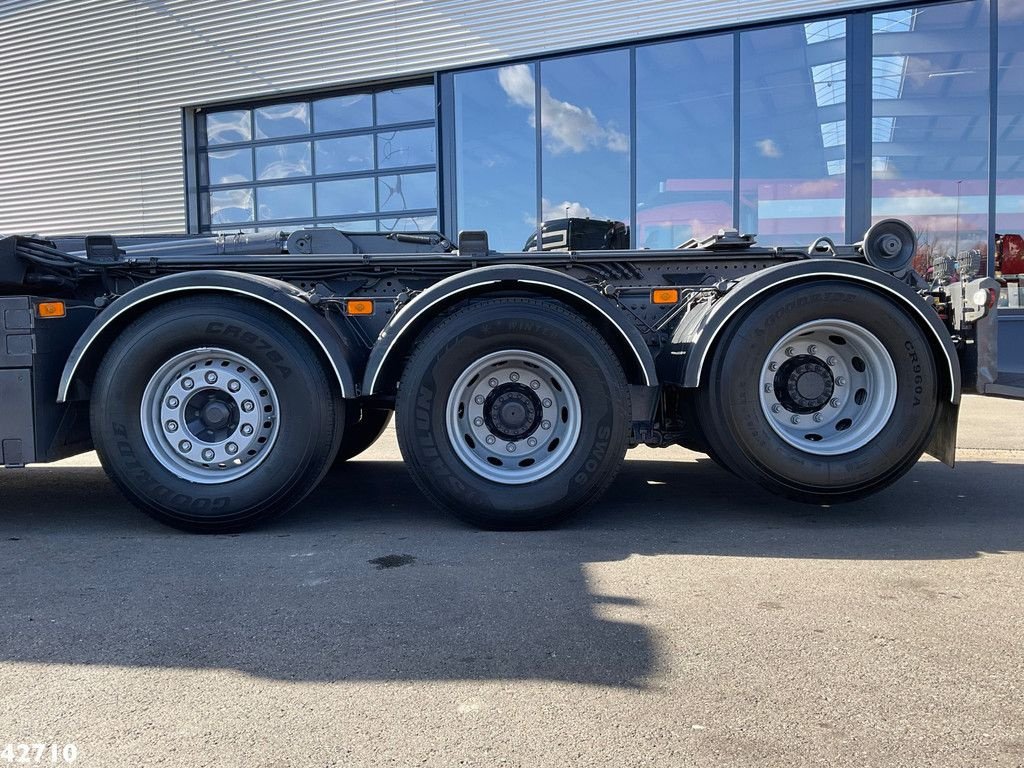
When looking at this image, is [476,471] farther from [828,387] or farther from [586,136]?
[586,136]

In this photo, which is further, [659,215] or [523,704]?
[659,215]

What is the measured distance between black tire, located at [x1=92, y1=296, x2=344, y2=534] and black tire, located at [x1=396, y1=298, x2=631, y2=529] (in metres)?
0.54

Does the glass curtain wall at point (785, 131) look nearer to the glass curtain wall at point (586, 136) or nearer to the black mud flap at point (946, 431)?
the glass curtain wall at point (586, 136)

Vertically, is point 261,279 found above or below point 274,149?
below

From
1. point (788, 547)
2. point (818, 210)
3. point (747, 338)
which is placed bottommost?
point (788, 547)

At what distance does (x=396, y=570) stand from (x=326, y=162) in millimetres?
11106

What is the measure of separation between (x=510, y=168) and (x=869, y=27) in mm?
5602

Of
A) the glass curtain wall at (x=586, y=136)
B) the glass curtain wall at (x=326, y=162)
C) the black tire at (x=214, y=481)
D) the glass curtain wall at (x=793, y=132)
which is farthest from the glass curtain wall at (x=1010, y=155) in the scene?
the black tire at (x=214, y=481)

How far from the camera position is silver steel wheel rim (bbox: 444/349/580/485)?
13.7 feet

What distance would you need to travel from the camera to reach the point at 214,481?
4.12 metres

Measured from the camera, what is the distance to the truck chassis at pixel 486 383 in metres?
4.07

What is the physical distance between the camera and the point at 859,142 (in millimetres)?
11000

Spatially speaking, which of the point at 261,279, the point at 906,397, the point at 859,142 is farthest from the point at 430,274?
the point at 859,142

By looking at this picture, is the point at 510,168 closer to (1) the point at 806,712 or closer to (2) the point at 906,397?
(2) the point at 906,397
